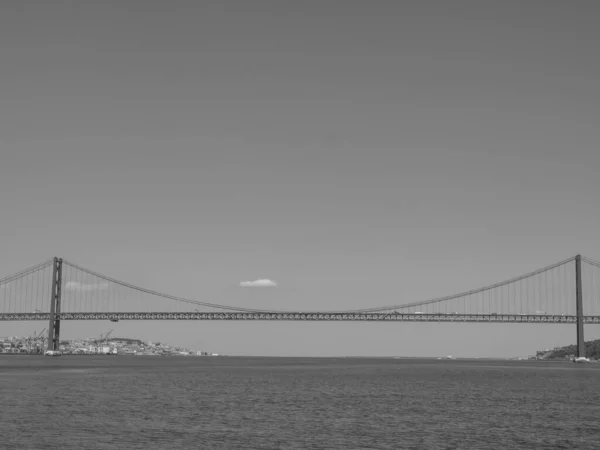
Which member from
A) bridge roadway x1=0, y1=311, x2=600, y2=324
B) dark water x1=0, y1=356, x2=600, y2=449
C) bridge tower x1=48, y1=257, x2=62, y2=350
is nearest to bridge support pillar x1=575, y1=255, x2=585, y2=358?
bridge roadway x1=0, y1=311, x2=600, y2=324

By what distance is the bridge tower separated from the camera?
498 feet

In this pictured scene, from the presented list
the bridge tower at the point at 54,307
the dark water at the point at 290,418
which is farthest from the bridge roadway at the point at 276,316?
the dark water at the point at 290,418

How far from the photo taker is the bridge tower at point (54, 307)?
498ft

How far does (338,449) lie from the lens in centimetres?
3136

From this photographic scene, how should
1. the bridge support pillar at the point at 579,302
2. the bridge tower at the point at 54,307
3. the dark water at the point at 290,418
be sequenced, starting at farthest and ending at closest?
the bridge tower at the point at 54,307
the bridge support pillar at the point at 579,302
the dark water at the point at 290,418

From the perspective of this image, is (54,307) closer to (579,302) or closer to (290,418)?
(579,302)

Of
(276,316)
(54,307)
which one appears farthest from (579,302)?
(54,307)

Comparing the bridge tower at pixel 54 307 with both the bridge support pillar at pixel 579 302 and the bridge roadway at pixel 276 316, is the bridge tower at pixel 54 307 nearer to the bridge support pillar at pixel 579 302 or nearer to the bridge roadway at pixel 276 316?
the bridge roadway at pixel 276 316

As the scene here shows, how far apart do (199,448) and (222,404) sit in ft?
59.1

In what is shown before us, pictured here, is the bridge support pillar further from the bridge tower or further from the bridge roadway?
the bridge tower

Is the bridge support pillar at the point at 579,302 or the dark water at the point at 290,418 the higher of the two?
the bridge support pillar at the point at 579,302

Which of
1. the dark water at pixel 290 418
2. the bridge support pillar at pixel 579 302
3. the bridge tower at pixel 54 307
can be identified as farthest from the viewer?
the bridge tower at pixel 54 307

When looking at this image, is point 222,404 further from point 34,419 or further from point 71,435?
point 71,435

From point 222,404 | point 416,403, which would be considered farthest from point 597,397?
point 222,404
